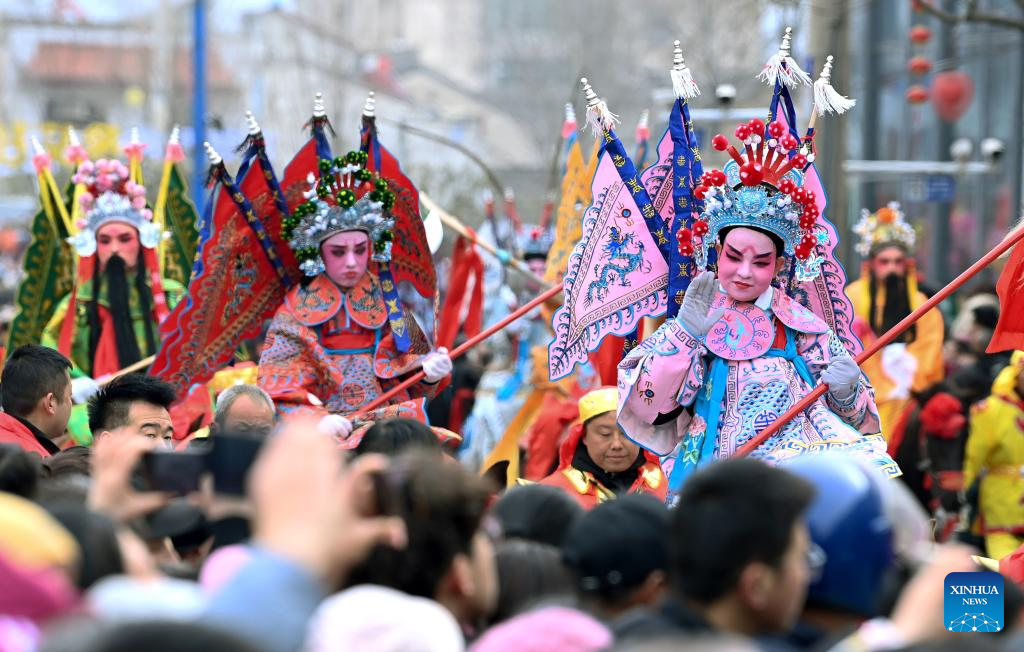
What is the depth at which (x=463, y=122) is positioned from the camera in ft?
142

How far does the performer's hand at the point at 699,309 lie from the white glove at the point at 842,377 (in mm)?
463

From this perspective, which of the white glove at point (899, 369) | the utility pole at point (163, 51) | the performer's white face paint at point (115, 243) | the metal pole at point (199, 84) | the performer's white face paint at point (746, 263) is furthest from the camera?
the utility pole at point (163, 51)

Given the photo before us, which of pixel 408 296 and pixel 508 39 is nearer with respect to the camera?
pixel 408 296

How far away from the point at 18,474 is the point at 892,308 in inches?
304

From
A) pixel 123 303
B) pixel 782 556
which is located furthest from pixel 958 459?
pixel 782 556

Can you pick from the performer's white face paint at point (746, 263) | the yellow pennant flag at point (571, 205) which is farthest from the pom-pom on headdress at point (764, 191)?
the yellow pennant flag at point (571, 205)

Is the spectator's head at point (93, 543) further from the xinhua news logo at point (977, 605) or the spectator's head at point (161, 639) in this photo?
the xinhua news logo at point (977, 605)

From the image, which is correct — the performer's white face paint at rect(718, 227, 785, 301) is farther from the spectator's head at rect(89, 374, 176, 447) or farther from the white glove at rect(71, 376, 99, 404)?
the white glove at rect(71, 376, 99, 404)

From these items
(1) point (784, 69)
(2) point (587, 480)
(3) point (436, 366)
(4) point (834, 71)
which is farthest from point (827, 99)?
(4) point (834, 71)

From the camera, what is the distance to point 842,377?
6156 millimetres

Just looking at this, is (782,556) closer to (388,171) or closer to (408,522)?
(408,522)

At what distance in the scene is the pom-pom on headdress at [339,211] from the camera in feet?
25.1

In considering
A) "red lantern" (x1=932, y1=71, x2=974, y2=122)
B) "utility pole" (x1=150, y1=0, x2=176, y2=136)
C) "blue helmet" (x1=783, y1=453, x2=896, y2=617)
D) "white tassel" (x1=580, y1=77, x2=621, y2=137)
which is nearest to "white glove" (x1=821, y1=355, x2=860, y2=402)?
"white tassel" (x1=580, y1=77, x2=621, y2=137)

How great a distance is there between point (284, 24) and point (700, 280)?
108 feet
